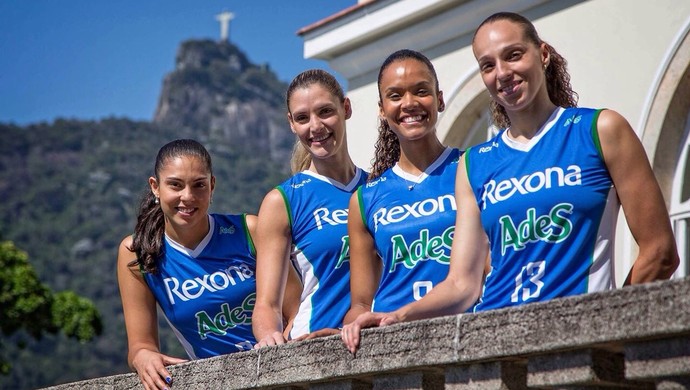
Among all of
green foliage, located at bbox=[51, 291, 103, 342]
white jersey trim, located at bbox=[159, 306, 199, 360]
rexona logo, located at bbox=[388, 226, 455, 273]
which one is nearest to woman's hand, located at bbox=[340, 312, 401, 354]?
rexona logo, located at bbox=[388, 226, 455, 273]

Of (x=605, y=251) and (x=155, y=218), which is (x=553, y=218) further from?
(x=155, y=218)

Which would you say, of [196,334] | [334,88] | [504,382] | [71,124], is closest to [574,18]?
[334,88]

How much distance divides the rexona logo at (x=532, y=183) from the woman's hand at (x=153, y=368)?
1482 millimetres

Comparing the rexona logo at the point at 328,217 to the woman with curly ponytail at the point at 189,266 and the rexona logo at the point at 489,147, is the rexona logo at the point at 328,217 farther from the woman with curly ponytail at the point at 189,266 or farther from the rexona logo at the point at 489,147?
the rexona logo at the point at 489,147

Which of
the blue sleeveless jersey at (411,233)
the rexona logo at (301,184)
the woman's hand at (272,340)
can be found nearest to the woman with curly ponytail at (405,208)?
the blue sleeveless jersey at (411,233)

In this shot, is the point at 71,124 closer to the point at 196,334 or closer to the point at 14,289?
the point at 14,289

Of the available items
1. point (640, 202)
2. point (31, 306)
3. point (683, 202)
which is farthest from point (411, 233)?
point (31, 306)

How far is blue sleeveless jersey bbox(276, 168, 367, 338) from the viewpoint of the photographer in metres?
4.81

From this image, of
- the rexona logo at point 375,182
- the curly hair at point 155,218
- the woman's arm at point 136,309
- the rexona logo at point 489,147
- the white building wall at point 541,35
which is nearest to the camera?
the rexona logo at point 489,147

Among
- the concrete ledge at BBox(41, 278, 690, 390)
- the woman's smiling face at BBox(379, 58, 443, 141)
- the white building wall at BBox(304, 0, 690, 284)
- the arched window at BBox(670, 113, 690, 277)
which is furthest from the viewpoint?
the white building wall at BBox(304, 0, 690, 284)

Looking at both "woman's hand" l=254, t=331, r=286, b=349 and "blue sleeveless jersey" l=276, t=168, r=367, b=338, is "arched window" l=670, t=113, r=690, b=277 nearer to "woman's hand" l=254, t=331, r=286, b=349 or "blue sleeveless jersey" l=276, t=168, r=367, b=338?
"blue sleeveless jersey" l=276, t=168, r=367, b=338

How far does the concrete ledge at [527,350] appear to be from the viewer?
2873mm

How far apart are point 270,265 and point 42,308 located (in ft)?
71.4

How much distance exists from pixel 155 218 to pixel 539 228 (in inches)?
85.6
